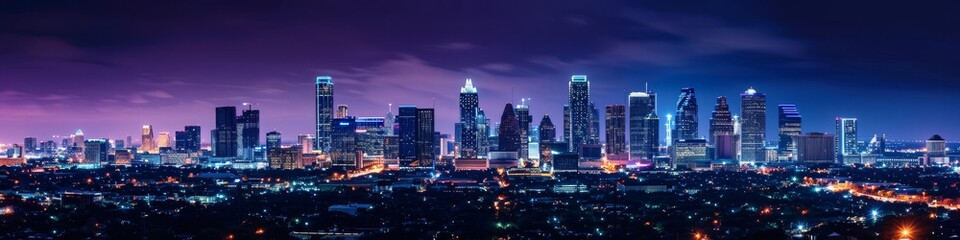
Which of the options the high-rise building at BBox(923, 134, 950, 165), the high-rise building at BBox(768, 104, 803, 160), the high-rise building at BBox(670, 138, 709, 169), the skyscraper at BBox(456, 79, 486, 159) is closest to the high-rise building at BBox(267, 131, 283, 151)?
the skyscraper at BBox(456, 79, 486, 159)

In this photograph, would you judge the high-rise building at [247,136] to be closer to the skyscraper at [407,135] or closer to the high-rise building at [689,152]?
the skyscraper at [407,135]

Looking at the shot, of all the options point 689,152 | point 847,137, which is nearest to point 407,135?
point 689,152

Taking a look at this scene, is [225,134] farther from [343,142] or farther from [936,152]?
[936,152]

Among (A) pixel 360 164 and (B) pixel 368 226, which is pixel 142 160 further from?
(B) pixel 368 226

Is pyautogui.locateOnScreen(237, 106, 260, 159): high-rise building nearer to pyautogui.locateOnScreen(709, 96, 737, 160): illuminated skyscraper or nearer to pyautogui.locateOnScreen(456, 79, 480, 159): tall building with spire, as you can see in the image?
pyautogui.locateOnScreen(456, 79, 480, 159): tall building with spire

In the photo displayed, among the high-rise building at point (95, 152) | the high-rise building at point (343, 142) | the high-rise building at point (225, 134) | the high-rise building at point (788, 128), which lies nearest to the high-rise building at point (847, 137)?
the high-rise building at point (788, 128)

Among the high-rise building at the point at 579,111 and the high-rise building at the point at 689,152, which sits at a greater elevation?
the high-rise building at the point at 579,111

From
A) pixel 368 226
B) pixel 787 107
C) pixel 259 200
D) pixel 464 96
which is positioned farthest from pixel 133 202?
pixel 787 107
